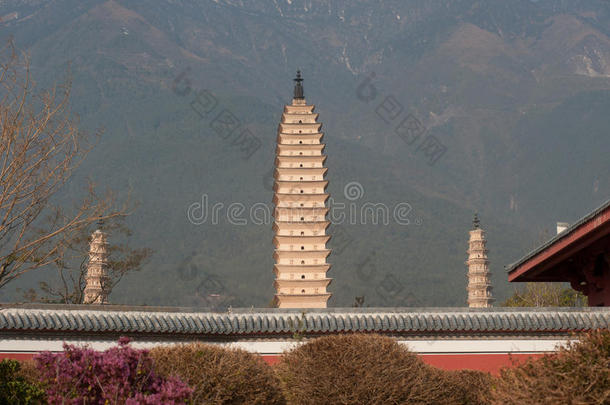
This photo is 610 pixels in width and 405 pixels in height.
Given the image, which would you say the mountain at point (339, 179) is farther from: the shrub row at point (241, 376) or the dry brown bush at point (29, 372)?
the dry brown bush at point (29, 372)

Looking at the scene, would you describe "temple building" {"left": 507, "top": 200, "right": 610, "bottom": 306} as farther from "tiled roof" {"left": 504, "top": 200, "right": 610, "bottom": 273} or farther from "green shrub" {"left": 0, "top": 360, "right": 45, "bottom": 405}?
"green shrub" {"left": 0, "top": 360, "right": 45, "bottom": 405}

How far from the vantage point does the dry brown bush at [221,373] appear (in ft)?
38.9

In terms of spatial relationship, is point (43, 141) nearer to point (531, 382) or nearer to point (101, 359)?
point (101, 359)

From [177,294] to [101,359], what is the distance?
9760cm

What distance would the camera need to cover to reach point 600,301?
17438mm

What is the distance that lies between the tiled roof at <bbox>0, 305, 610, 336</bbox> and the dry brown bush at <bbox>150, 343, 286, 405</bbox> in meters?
5.09

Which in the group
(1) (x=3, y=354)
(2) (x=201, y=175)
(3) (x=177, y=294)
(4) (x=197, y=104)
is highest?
(4) (x=197, y=104)

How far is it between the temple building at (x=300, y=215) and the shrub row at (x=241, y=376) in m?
26.2

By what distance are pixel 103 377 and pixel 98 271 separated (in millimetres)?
35552

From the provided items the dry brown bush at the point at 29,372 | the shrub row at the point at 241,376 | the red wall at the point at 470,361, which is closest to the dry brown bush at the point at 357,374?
the shrub row at the point at 241,376

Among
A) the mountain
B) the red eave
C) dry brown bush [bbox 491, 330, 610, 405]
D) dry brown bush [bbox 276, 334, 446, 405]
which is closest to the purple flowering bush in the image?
dry brown bush [bbox 276, 334, 446, 405]

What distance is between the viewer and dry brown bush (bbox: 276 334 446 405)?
1189cm

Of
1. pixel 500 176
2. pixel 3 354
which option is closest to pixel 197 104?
pixel 500 176

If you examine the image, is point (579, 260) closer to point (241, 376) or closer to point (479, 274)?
point (241, 376)
